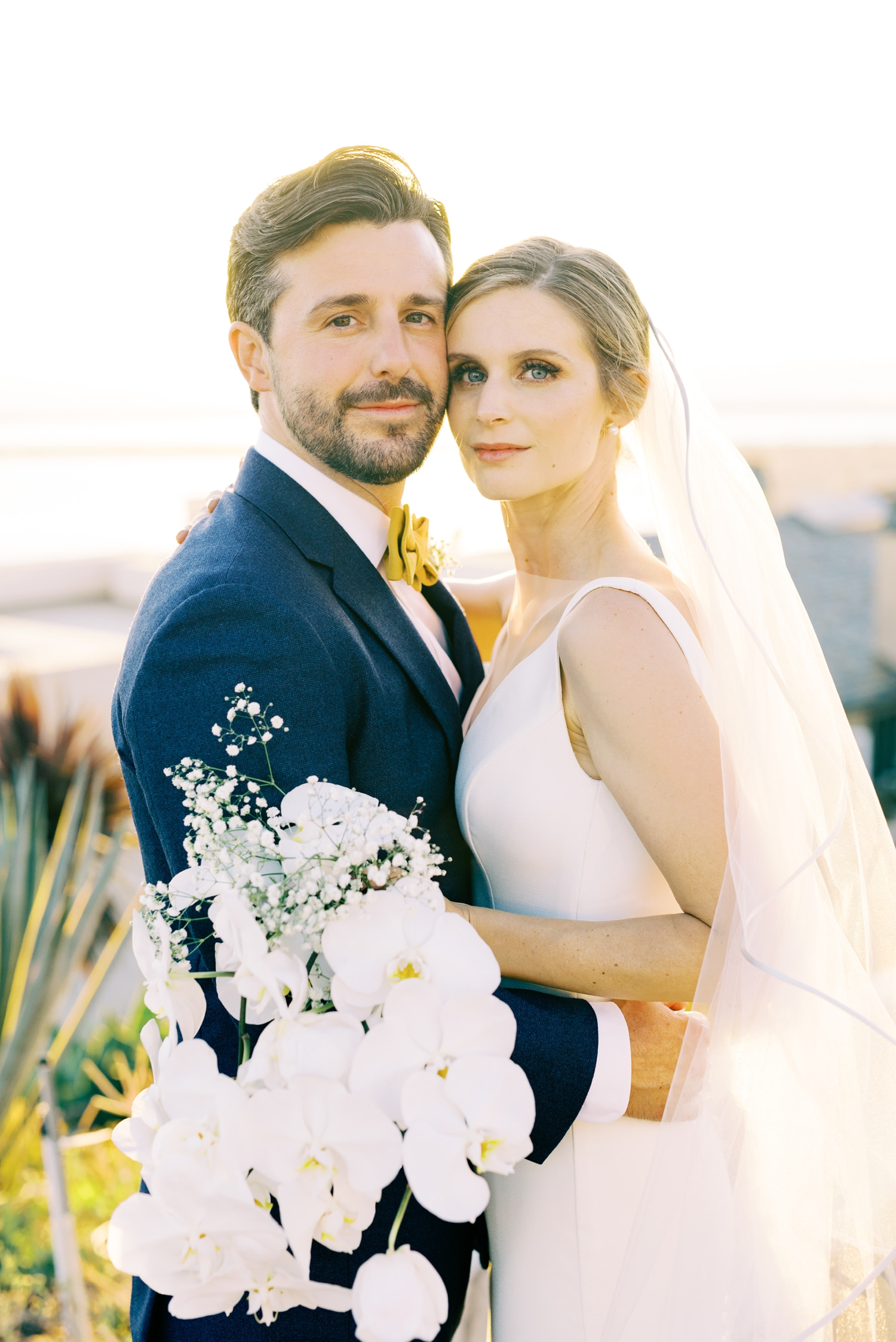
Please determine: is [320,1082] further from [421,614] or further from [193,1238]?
[421,614]

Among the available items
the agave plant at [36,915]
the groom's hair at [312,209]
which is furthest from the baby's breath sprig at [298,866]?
the agave plant at [36,915]

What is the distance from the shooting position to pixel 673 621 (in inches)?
73.9

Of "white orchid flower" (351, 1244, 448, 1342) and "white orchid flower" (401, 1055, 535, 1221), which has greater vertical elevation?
"white orchid flower" (401, 1055, 535, 1221)

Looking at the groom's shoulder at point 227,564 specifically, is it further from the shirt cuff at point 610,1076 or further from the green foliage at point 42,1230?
the green foliage at point 42,1230

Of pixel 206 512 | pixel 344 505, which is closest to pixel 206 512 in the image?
pixel 206 512

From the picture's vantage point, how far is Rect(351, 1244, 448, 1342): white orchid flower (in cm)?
120

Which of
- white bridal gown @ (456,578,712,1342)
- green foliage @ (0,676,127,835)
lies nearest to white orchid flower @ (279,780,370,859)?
white bridal gown @ (456,578,712,1342)

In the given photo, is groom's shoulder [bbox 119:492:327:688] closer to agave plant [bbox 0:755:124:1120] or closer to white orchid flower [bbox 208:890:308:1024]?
white orchid flower [bbox 208:890:308:1024]

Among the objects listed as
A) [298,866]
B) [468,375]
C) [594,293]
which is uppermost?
[594,293]

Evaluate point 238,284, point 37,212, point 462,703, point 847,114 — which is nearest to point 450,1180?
point 462,703

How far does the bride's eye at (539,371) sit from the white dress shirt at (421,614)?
454 mm

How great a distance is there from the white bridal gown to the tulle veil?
0.39ft

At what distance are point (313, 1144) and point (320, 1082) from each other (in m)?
0.07

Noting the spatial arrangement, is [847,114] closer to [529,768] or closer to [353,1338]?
[529,768]
